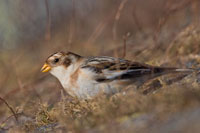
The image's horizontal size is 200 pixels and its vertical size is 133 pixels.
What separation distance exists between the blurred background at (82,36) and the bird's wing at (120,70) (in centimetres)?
58

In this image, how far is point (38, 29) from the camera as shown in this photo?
9.54m

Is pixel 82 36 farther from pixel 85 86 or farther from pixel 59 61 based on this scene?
pixel 85 86

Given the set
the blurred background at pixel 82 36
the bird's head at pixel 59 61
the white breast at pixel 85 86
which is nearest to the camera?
the white breast at pixel 85 86

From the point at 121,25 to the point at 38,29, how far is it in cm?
333

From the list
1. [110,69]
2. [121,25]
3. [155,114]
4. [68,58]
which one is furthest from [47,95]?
[121,25]

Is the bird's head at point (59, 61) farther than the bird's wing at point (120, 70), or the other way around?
the bird's head at point (59, 61)

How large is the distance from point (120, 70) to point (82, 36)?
268 inches

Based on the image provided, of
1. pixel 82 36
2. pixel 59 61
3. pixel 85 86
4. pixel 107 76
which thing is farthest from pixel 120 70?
pixel 82 36

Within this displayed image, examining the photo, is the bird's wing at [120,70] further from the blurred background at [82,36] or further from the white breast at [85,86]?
the blurred background at [82,36]

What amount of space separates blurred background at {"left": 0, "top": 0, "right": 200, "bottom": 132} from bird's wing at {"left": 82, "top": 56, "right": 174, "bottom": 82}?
0.58 m

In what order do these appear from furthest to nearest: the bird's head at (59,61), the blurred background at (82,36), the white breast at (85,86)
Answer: the blurred background at (82,36) < the bird's head at (59,61) < the white breast at (85,86)

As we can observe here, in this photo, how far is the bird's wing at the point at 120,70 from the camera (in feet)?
14.5

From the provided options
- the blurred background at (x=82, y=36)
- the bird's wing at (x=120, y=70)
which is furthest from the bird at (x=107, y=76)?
the blurred background at (x=82, y=36)

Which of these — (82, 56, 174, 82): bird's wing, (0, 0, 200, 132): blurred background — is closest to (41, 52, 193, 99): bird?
(82, 56, 174, 82): bird's wing
